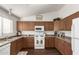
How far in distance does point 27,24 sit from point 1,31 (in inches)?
126

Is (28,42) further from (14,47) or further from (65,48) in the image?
(65,48)

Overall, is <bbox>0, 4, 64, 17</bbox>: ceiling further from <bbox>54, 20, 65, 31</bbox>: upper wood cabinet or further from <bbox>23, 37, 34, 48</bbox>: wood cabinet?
<bbox>23, 37, 34, 48</bbox>: wood cabinet

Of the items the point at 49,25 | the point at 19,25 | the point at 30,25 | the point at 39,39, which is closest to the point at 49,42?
the point at 39,39

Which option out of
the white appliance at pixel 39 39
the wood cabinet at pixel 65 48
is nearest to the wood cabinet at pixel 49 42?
the white appliance at pixel 39 39

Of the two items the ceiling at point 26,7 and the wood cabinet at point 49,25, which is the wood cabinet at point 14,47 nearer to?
the ceiling at point 26,7

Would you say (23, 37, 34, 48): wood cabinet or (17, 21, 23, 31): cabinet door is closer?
(23, 37, 34, 48): wood cabinet

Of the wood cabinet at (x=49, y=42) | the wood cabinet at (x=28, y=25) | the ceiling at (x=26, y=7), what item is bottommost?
the wood cabinet at (x=49, y=42)

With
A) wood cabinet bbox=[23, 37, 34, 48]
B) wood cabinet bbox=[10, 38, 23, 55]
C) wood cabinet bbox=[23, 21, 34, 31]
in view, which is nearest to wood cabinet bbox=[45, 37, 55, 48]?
wood cabinet bbox=[23, 37, 34, 48]

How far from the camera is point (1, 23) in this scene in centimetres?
585

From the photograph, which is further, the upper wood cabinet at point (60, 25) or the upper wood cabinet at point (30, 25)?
the upper wood cabinet at point (30, 25)

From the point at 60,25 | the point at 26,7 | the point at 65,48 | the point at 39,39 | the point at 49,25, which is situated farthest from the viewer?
the point at 49,25
